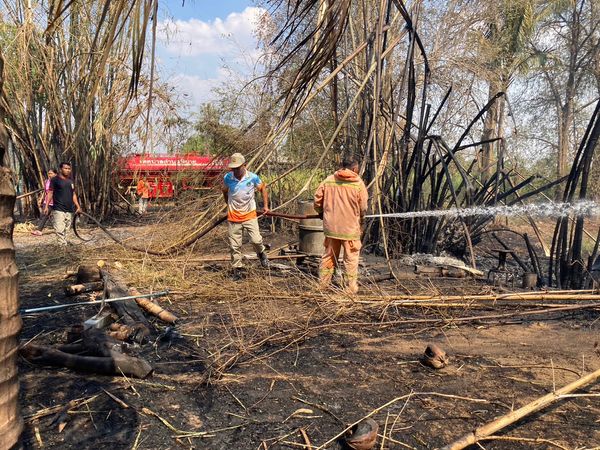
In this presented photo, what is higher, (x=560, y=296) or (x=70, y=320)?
(x=560, y=296)

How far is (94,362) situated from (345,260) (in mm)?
3145

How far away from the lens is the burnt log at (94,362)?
350cm

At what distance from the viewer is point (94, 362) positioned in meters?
3.53

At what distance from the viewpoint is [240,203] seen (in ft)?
22.4

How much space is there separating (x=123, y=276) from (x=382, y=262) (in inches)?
155

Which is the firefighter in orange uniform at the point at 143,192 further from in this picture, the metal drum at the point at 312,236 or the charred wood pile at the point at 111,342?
the charred wood pile at the point at 111,342

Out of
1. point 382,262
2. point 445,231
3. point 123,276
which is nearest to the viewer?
point 123,276

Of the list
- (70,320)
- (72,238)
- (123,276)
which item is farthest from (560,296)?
(72,238)

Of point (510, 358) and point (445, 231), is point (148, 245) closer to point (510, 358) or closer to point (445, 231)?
point (445, 231)

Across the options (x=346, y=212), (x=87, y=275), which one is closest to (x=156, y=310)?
(x=87, y=275)

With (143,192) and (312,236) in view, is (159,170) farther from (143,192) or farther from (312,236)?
(312,236)

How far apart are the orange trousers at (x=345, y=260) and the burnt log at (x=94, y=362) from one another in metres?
2.51

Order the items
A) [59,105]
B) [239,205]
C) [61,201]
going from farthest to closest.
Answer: [59,105] → [61,201] → [239,205]

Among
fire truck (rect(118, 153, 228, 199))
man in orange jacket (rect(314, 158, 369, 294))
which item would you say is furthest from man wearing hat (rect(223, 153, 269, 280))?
fire truck (rect(118, 153, 228, 199))
